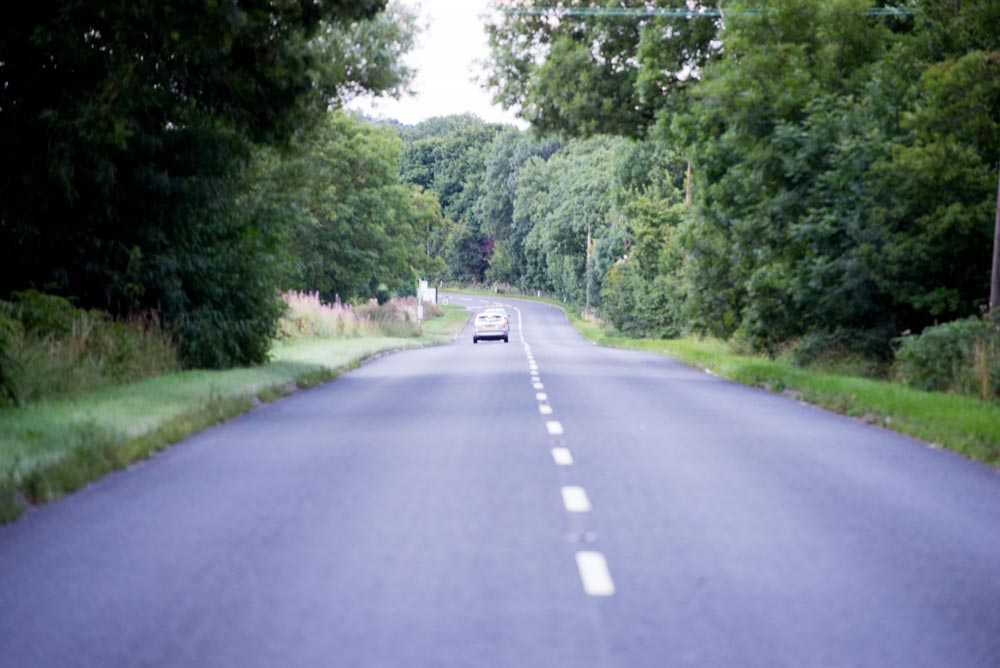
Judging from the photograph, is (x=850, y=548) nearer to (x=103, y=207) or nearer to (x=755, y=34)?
(x=103, y=207)

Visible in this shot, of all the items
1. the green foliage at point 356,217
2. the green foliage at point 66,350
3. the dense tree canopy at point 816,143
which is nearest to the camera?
the green foliage at point 66,350

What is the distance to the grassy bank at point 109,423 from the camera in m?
9.99

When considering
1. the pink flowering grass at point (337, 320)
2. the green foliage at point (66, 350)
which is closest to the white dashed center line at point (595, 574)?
the green foliage at point (66, 350)

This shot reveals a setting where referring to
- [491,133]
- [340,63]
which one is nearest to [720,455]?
[340,63]

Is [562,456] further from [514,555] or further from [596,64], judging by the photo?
[596,64]

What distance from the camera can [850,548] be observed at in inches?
305

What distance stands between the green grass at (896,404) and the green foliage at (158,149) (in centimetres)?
917

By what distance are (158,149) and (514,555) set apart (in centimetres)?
1598

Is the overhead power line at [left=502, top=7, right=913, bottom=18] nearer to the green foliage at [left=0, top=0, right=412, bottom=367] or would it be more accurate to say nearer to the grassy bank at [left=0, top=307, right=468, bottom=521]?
the green foliage at [left=0, top=0, right=412, bottom=367]

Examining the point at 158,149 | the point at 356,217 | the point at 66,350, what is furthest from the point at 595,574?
the point at 356,217

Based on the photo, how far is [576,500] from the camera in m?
9.41

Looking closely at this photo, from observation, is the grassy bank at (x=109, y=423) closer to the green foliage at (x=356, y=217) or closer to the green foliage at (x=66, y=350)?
the green foliage at (x=66, y=350)

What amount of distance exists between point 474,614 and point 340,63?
23634mm

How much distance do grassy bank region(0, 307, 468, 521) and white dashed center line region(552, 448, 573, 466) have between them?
13.1ft
